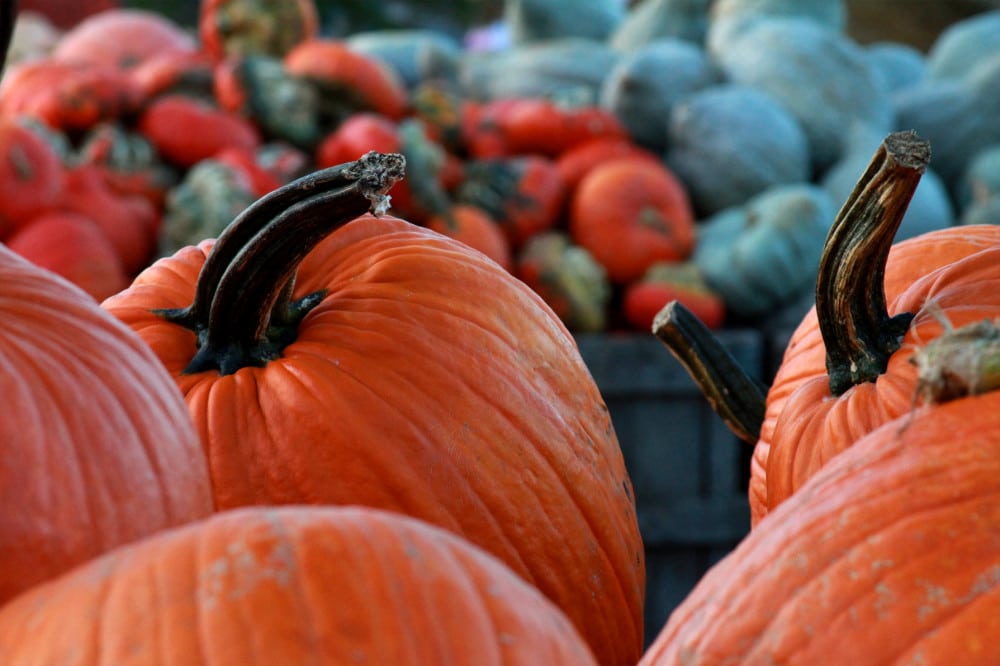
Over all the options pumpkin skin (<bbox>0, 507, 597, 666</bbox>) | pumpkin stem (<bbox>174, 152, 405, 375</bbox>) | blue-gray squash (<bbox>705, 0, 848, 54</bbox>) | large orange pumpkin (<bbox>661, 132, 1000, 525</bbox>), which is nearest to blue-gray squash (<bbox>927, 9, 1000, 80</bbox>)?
blue-gray squash (<bbox>705, 0, 848, 54</bbox>)

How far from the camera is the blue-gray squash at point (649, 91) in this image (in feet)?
13.5

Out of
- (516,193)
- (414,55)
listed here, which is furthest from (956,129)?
→ (414,55)

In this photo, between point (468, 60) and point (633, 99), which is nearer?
point (633, 99)

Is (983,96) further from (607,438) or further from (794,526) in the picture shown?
(794,526)

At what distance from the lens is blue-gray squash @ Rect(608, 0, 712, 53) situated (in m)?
5.23

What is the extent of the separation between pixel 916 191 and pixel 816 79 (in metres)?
1.04

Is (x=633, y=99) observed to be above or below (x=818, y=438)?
below

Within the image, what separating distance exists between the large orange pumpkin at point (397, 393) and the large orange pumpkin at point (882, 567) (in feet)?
0.79

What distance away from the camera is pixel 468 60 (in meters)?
4.86

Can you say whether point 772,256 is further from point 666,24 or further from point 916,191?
point 666,24

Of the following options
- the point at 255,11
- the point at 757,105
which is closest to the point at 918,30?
the point at 757,105

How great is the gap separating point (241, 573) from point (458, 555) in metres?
0.11

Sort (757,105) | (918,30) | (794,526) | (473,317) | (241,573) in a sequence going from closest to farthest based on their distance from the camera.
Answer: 1. (241,573)
2. (794,526)
3. (473,317)
4. (757,105)
5. (918,30)

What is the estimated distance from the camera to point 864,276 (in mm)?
860
